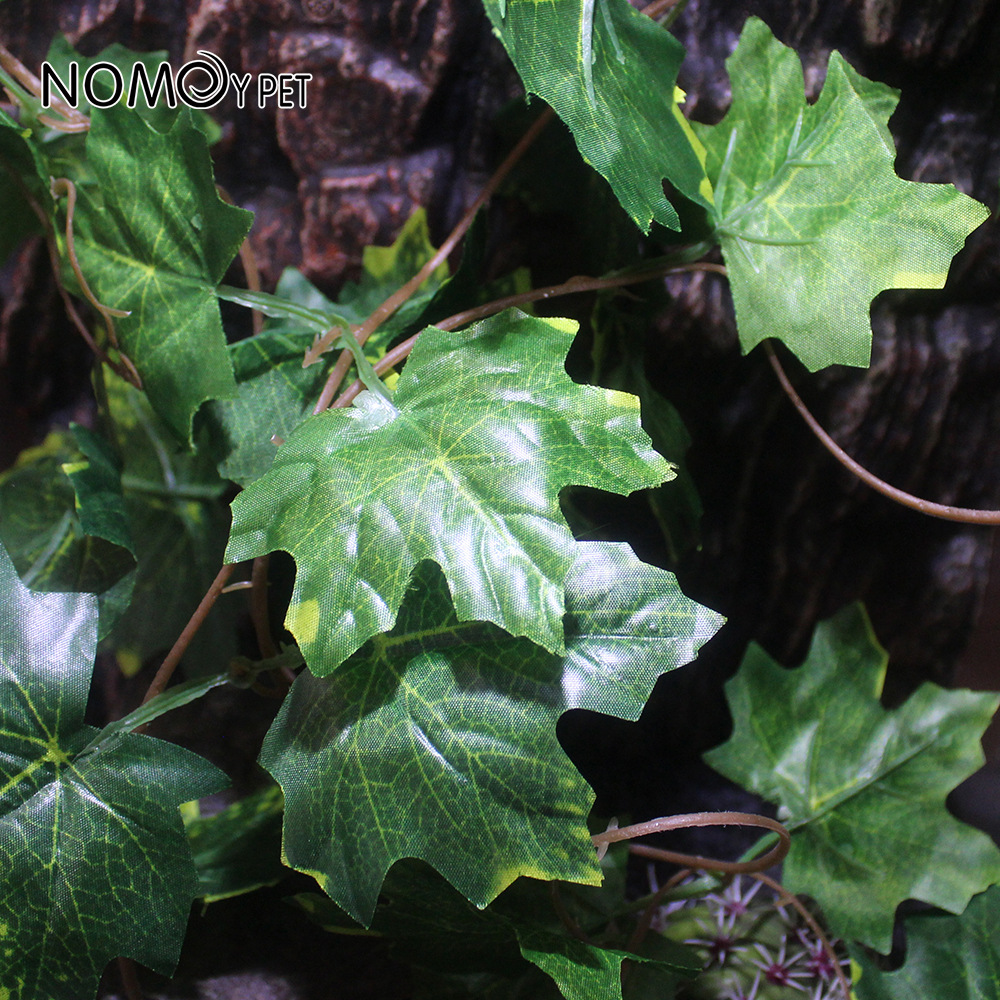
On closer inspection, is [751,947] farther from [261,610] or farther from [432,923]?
[261,610]

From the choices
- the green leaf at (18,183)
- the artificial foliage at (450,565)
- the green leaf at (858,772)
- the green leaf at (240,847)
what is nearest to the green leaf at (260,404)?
the artificial foliage at (450,565)

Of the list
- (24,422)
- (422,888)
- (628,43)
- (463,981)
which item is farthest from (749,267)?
(24,422)

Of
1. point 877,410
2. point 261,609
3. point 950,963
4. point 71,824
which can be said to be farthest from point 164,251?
point 950,963

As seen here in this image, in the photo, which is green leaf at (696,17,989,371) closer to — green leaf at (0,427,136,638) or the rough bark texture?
the rough bark texture

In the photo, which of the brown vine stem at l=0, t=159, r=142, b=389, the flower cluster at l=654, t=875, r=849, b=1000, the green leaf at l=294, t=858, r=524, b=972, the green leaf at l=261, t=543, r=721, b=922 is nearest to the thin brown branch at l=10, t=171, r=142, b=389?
the brown vine stem at l=0, t=159, r=142, b=389

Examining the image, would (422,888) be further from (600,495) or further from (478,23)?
(478,23)

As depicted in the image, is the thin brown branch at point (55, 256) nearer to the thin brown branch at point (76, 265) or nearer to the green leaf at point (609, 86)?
the thin brown branch at point (76, 265)
